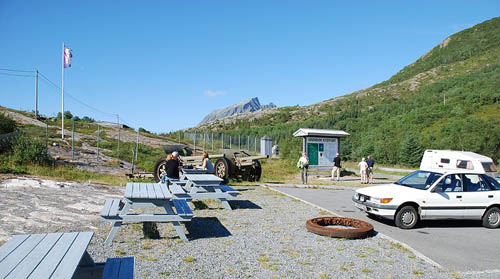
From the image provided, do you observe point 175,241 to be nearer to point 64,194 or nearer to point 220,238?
point 220,238

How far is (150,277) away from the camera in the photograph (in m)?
4.93

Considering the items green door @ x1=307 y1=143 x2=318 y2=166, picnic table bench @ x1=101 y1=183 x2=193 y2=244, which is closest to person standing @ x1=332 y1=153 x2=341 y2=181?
green door @ x1=307 y1=143 x2=318 y2=166

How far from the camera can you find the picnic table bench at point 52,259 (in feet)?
9.37

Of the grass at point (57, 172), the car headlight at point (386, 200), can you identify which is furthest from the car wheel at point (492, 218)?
the grass at point (57, 172)

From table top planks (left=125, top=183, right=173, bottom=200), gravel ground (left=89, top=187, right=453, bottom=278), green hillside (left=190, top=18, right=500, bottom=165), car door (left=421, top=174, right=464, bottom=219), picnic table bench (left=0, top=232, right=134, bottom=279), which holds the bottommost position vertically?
gravel ground (left=89, top=187, right=453, bottom=278)

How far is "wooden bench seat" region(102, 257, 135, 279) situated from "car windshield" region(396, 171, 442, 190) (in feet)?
25.3

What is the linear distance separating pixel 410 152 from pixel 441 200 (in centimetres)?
3062

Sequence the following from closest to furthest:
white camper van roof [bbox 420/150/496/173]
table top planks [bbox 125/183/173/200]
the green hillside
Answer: table top planks [bbox 125/183/173/200]
white camper van roof [bbox 420/150/496/173]
the green hillside

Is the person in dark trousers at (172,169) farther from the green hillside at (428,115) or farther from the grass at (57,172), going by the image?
the green hillside at (428,115)

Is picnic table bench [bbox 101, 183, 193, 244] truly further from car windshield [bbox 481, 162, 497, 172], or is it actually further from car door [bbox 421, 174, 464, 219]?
car windshield [bbox 481, 162, 497, 172]

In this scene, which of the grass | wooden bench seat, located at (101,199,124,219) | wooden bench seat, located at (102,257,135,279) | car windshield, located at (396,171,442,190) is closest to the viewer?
wooden bench seat, located at (102,257,135,279)

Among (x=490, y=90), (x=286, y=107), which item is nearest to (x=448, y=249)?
(x=490, y=90)

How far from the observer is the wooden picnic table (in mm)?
2840

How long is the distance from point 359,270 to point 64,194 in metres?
8.66
